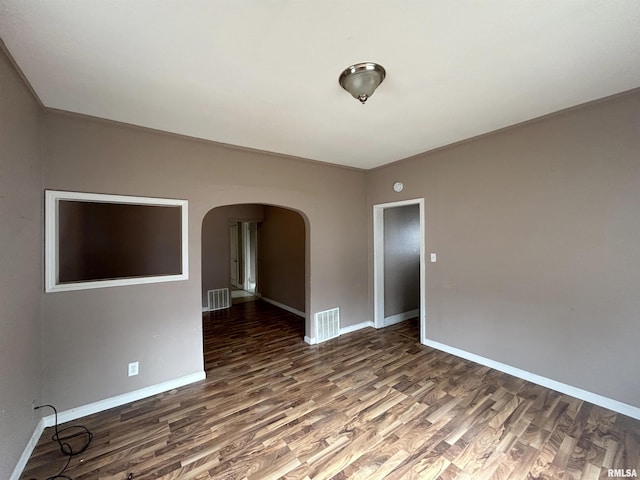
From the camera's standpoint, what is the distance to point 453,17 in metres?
1.33

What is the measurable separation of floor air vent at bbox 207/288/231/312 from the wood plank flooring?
258cm

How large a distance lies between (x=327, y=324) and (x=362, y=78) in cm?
316

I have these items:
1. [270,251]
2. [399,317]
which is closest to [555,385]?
[399,317]

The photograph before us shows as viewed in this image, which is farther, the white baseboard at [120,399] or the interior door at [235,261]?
the interior door at [235,261]

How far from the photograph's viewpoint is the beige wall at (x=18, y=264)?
1514 mm

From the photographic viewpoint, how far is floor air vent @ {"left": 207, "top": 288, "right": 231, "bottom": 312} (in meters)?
5.48

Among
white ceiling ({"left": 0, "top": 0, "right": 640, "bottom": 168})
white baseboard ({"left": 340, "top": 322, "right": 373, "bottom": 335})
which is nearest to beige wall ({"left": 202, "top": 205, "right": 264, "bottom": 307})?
white baseboard ({"left": 340, "top": 322, "right": 373, "bottom": 335})

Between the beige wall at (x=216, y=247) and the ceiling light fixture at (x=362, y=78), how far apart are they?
4.40 metres

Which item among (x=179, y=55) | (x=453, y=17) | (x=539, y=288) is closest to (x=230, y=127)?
(x=179, y=55)

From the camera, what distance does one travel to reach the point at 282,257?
5.68 metres

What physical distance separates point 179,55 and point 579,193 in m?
3.32

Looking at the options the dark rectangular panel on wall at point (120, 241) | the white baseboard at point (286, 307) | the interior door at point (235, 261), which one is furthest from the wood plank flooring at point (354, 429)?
the interior door at point (235, 261)

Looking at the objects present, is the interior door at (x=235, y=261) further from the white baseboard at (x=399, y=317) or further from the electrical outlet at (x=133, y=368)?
the electrical outlet at (x=133, y=368)

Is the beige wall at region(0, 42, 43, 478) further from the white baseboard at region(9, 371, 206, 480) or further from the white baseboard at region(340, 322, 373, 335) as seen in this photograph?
the white baseboard at region(340, 322, 373, 335)
